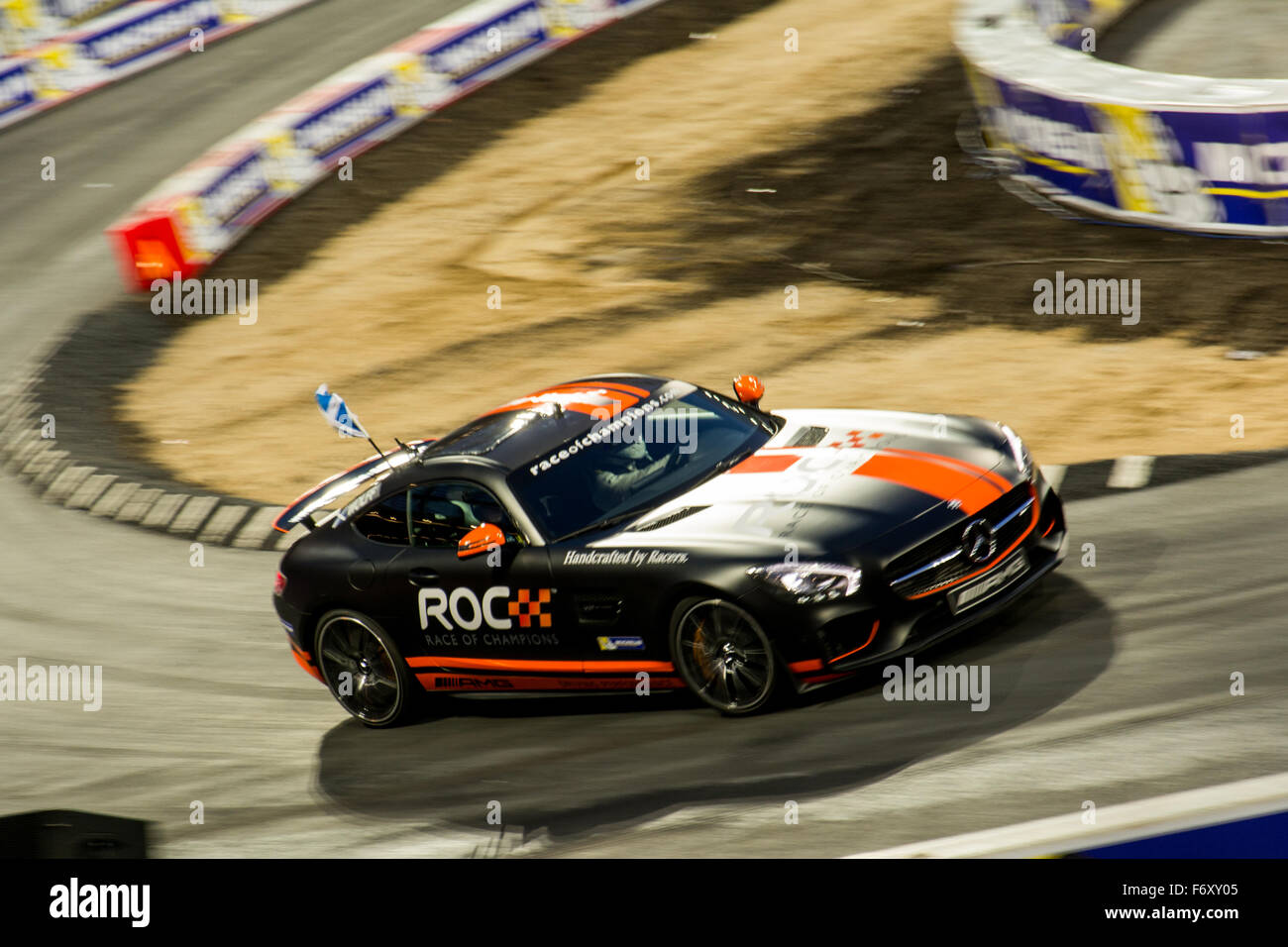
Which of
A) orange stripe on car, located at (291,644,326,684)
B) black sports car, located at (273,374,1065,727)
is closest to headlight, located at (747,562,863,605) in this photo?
black sports car, located at (273,374,1065,727)

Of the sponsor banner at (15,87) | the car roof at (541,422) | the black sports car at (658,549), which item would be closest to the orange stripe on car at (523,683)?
the black sports car at (658,549)

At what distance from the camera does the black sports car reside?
693 centimetres

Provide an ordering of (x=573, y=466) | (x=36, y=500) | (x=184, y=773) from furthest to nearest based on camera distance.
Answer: (x=36, y=500) → (x=184, y=773) → (x=573, y=466)

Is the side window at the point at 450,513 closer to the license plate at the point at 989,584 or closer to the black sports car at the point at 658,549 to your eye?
the black sports car at the point at 658,549

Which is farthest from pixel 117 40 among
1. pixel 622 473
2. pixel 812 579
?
pixel 812 579

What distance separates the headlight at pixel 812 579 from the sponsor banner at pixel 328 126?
1405 cm

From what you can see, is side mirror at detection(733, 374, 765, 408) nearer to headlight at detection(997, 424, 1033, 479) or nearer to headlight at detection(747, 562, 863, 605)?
headlight at detection(997, 424, 1033, 479)

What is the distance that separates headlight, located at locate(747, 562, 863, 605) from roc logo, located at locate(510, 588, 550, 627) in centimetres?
120

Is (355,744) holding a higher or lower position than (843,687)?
lower

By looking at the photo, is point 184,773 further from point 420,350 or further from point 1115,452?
point 420,350

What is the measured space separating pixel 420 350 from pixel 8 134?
44.8ft

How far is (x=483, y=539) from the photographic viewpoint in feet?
24.6

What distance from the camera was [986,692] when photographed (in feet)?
23.3

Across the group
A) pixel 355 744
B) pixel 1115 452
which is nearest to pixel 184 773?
pixel 355 744
